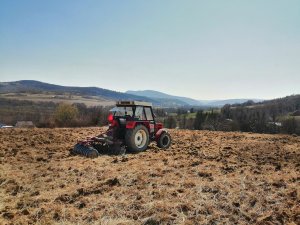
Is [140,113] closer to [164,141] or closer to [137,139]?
[137,139]

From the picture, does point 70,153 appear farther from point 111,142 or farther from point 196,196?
point 196,196

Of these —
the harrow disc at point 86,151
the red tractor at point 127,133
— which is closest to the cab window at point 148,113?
the red tractor at point 127,133

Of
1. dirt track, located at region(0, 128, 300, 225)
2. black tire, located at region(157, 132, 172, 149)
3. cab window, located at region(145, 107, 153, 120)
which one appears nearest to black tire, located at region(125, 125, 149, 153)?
dirt track, located at region(0, 128, 300, 225)

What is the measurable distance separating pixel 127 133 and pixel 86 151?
203cm

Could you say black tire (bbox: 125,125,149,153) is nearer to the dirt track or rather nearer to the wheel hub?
the wheel hub

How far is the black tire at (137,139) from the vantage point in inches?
535

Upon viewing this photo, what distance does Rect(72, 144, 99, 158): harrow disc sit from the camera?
12384mm

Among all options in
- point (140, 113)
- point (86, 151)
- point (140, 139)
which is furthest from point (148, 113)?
point (86, 151)

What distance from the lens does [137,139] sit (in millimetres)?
14102

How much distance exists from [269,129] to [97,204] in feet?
203

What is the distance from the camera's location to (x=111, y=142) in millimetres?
13438

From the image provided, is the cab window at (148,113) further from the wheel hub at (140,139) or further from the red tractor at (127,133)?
the wheel hub at (140,139)

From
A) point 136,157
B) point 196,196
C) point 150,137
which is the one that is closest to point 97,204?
point 196,196

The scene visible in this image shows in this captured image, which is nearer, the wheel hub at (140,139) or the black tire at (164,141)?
the wheel hub at (140,139)
